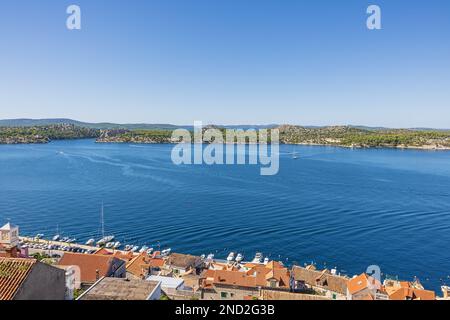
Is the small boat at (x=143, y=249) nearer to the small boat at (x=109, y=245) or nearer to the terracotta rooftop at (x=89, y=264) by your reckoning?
the small boat at (x=109, y=245)

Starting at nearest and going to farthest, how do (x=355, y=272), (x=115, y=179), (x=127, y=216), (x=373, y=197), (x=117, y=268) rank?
(x=117, y=268) < (x=355, y=272) < (x=127, y=216) < (x=373, y=197) < (x=115, y=179)

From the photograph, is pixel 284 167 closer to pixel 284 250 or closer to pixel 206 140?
pixel 284 250

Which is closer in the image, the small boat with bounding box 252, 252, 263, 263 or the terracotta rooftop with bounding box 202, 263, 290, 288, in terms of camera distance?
the terracotta rooftop with bounding box 202, 263, 290, 288

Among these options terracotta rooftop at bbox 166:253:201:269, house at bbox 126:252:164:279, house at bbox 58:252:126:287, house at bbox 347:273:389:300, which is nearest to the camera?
house at bbox 58:252:126:287

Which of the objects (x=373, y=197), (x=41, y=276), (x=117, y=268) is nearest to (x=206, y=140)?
(x=373, y=197)

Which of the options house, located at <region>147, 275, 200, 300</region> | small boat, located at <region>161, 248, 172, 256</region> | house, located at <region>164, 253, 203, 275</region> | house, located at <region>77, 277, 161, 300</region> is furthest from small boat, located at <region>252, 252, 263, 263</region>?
house, located at <region>77, 277, 161, 300</region>

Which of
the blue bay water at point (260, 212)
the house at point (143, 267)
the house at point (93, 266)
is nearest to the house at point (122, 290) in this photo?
the house at point (93, 266)

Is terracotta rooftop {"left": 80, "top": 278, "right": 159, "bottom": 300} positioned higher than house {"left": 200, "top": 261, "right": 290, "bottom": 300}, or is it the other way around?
terracotta rooftop {"left": 80, "top": 278, "right": 159, "bottom": 300}

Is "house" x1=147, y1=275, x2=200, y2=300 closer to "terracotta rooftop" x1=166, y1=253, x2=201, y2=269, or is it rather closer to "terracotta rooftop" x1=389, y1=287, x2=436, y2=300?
"terracotta rooftop" x1=166, y1=253, x2=201, y2=269
